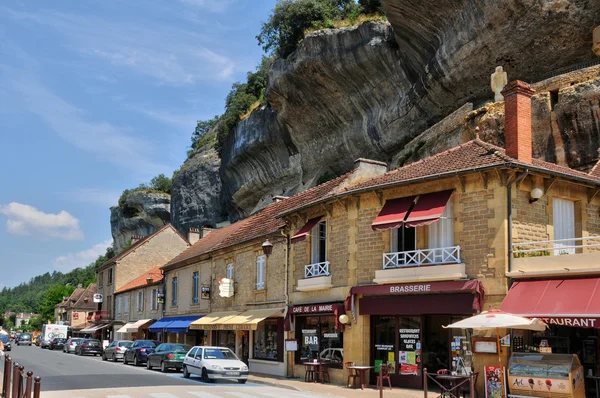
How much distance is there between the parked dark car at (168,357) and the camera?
2452 centimetres

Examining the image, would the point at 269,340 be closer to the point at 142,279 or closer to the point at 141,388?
the point at 141,388

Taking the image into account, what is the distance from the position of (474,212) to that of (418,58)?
20.3 meters

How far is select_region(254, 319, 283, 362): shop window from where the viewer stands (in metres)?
23.3

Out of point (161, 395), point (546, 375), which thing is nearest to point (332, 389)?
point (161, 395)

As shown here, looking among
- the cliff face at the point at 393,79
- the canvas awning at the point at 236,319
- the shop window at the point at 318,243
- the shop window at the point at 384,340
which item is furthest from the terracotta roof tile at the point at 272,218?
the cliff face at the point at 393,79

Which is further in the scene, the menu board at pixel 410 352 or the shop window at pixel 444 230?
the menu board at pixel 410 352

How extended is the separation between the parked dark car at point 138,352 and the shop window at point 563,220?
61.7 ft

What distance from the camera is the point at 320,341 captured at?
20906 millimetres

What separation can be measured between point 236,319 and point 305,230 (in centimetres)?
622

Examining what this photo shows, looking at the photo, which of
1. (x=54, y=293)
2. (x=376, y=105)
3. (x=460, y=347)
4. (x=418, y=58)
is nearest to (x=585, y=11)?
(x=418, y=58)

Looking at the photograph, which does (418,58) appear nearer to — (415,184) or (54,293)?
(415,184)

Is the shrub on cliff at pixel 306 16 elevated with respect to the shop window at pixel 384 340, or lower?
elevated

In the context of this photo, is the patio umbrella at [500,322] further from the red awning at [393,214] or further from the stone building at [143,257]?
the stone building at [143,257]

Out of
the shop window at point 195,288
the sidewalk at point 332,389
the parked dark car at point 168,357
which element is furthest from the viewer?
the shop window at point 195,288
